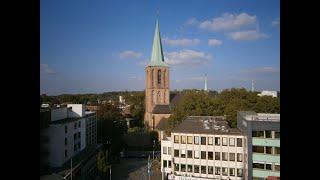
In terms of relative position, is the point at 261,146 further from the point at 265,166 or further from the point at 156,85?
the point at 156,85

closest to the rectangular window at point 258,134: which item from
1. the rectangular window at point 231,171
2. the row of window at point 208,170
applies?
the row of window at point 208,170

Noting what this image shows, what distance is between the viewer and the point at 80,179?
56.7 feet

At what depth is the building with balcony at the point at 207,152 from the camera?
18109 mm

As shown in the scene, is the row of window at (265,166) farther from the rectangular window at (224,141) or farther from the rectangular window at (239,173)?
the rectangular window at (224,141)

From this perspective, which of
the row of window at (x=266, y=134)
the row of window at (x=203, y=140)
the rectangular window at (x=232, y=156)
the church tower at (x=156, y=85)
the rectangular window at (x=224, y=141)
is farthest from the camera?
the church tower at (x=156, y=85)

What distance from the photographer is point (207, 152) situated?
61.9 ft

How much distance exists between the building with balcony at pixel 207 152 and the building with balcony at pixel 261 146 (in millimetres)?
1504

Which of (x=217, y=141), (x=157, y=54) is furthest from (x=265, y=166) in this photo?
(x=157, y=54)

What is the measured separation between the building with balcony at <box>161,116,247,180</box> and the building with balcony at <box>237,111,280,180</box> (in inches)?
59.2

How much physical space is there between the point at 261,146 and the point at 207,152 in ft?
13.2

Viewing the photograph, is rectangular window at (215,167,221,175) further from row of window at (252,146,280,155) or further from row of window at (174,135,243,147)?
row of window at (252,146,280,155)
